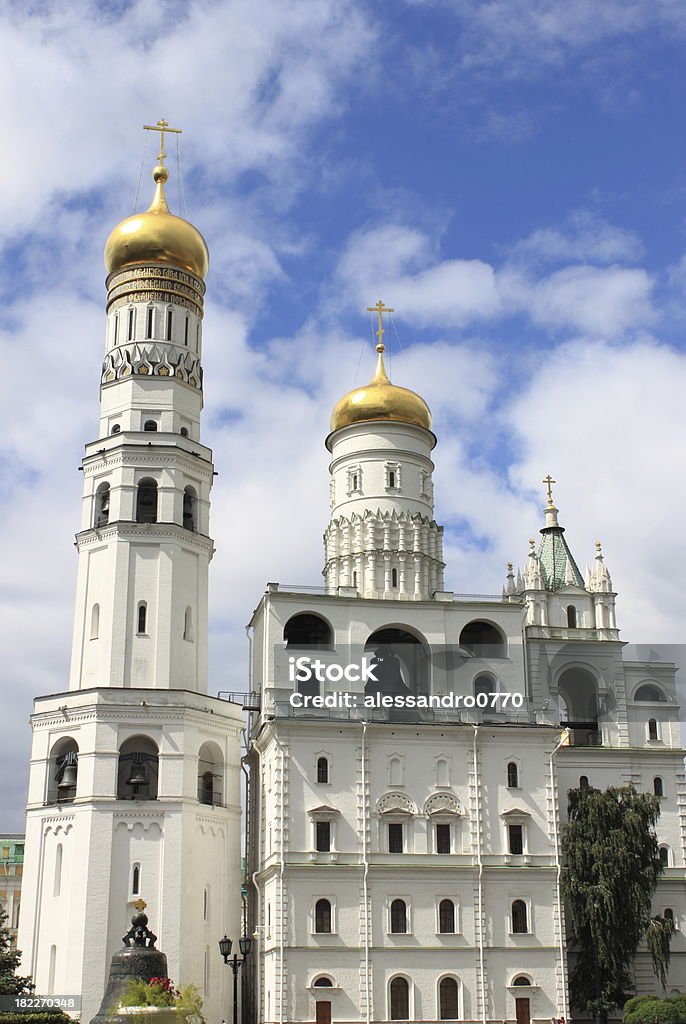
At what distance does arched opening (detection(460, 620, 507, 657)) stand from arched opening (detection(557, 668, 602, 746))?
13.2 feet

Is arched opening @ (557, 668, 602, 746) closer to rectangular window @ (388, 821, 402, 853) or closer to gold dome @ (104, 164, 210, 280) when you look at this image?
rectangular window @ (388, 821, 402, 853)

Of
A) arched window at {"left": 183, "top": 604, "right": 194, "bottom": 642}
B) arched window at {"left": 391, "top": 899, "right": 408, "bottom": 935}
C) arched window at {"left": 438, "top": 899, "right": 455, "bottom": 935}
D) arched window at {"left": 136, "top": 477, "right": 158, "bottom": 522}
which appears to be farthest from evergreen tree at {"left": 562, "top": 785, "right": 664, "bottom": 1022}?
arched window at {"left": 136, "top": 477, "right": 158, "bottom": 522}

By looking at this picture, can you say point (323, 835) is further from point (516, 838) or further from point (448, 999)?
point (516, 838)

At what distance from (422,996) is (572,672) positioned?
50.4 feet

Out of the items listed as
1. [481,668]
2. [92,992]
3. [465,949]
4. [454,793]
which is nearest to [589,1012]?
[465,949]

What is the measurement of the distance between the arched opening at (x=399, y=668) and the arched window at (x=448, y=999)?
29.1 feet

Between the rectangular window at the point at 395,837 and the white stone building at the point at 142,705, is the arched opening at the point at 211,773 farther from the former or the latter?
the rectangular window at the point at 395,837

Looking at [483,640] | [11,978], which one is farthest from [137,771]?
[483,640]

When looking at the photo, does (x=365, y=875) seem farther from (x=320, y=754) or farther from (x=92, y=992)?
(x=92, y=992)

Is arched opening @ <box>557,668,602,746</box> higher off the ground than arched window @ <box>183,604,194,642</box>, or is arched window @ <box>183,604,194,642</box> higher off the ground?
arched window @ <box>183,604,194,642</box>

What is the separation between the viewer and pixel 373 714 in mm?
42844

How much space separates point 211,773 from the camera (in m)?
45.5

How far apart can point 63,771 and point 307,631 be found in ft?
34.2

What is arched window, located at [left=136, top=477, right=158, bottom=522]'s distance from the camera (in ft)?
154
